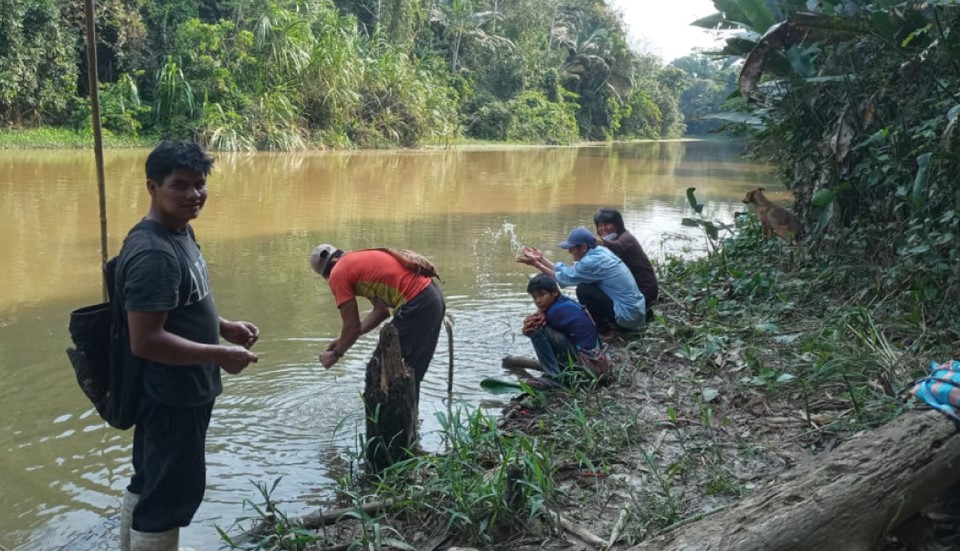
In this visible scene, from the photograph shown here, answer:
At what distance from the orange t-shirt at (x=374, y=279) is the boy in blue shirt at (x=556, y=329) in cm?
99

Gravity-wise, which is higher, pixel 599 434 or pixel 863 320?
pixel 863 320

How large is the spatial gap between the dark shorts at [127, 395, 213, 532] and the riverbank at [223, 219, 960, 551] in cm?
46

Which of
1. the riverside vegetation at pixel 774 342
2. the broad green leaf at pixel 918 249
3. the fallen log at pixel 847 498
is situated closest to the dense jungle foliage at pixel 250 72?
the riverside vegetation at pixel 774 342

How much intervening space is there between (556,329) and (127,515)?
9.35 ft

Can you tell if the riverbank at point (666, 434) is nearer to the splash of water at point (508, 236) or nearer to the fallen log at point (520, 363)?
the fallen log at point (520, 363)

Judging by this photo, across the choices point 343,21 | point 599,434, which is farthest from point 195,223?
point 343,21

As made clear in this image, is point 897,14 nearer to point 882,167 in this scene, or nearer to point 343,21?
point 882,167

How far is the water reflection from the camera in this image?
13.0 feet

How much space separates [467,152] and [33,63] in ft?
50.3

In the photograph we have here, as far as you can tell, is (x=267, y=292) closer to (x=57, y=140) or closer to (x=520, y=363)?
(x=520, y=363)

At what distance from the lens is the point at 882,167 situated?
5285mm

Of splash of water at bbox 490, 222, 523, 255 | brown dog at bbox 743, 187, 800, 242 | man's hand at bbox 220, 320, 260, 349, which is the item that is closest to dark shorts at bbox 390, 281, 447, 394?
man's hand at bbox 220, 320, 260, 349

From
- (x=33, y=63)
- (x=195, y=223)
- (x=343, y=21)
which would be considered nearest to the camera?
(x=195, y=223)

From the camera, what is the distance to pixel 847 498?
7.36 feet
